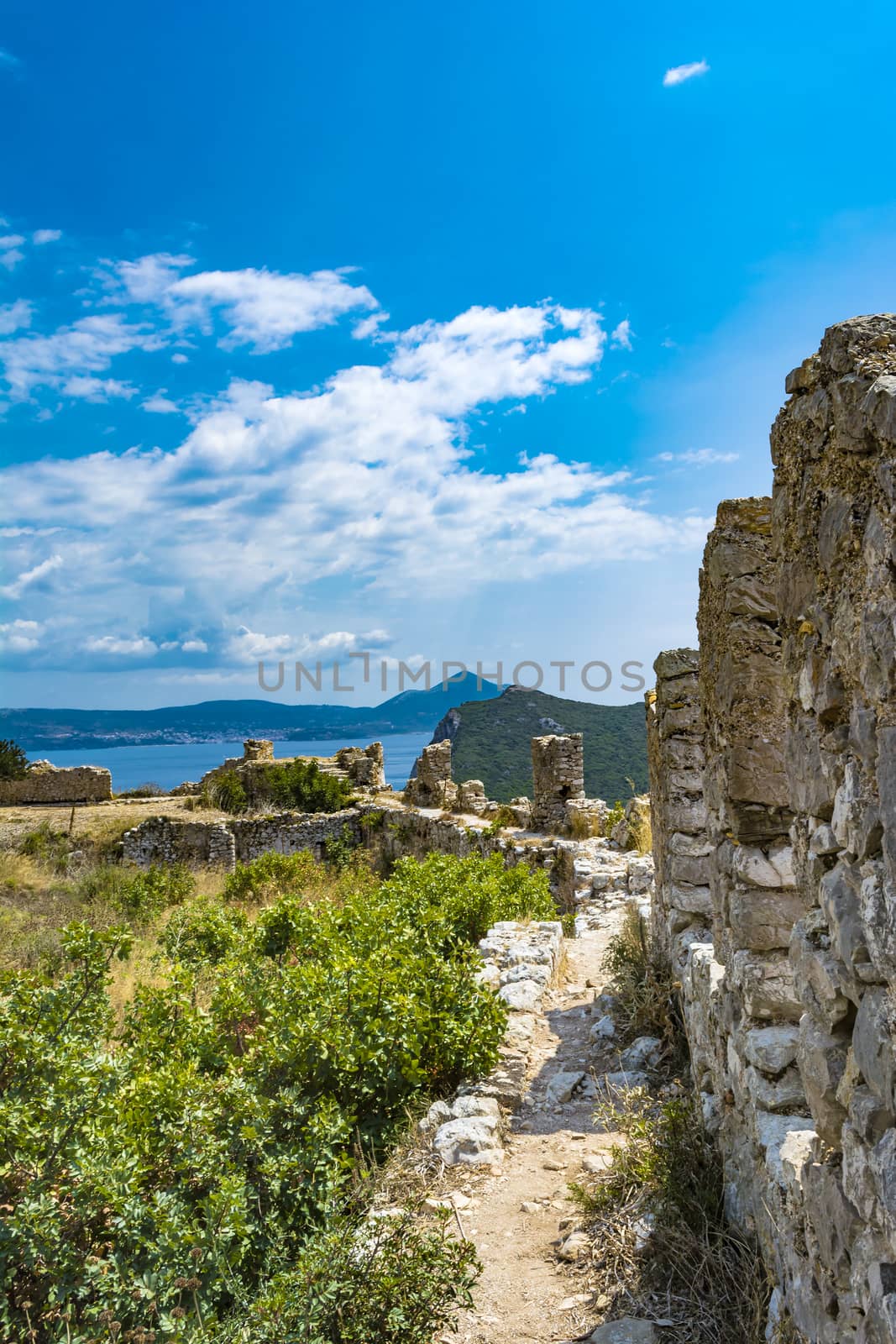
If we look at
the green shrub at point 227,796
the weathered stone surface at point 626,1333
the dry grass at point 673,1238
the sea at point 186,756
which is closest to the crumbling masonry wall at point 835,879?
the dry grass at point 673,1238

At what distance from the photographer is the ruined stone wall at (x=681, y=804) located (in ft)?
19.1

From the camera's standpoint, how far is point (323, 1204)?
350 cm

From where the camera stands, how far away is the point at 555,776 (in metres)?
17.0

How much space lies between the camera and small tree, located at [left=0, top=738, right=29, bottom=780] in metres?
24.8

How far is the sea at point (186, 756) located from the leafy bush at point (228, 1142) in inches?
1667

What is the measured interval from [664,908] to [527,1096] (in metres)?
1.83

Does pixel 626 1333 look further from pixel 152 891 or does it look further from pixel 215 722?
pixel 215 722

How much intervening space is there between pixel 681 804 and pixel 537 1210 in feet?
9.58

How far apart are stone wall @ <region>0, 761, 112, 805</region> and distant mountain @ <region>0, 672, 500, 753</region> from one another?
5887cm

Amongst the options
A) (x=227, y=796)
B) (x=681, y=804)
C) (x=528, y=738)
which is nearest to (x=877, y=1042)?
(x=681, y=804)

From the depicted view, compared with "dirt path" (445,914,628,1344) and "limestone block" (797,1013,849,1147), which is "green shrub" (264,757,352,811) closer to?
"dirt path" (445,914,628,1344)

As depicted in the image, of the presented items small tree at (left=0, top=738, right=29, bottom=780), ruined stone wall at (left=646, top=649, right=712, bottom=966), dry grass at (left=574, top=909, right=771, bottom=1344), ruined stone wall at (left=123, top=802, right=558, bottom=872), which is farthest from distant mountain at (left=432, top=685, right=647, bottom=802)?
dry grass at (left=574, top=909, right=771, bottom=1344)

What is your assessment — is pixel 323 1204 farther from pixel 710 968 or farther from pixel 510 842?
pixel 510 842

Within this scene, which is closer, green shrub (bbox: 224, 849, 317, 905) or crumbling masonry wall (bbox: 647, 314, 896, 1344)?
crumbling masonry wall (bbox: 647, 314, 896, 1344)
